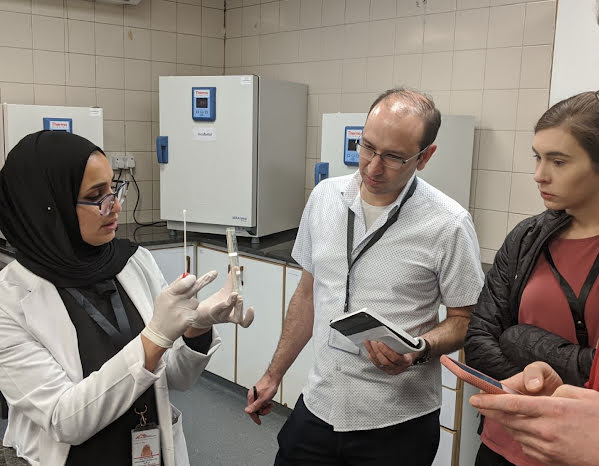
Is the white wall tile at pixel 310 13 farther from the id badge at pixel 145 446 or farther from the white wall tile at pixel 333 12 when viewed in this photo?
the id badge at pixel 145 446

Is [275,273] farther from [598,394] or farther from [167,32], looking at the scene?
[598,394]

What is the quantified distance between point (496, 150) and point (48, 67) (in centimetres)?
270

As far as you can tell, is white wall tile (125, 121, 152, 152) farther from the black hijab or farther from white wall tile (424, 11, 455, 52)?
the black hijab

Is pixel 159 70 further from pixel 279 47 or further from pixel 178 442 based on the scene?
pixel 178 442

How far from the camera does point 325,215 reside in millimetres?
1770

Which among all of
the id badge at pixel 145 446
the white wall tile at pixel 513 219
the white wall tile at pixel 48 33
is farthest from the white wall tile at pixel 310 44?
the id badge at pixel 145 446

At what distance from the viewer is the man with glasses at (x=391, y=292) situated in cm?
160

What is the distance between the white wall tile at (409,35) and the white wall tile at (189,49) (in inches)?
62.8

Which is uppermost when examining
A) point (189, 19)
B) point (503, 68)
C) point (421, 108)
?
point (189, 19)

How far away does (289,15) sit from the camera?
3.89 meters

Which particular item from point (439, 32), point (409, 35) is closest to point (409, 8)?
point (409, 35)

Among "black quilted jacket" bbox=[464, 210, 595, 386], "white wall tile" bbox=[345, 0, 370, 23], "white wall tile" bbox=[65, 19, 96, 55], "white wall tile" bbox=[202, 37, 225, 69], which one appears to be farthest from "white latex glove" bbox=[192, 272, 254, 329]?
"white wall tile" bbox=[202, 37, 225, 69]

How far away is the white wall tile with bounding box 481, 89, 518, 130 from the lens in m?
2.90

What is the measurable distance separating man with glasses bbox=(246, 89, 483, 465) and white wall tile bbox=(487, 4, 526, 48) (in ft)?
4.94
